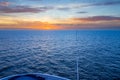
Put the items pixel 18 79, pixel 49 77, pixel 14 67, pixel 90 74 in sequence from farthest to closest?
1. pixel 14 67
2. pixel 90 74
3. pixel 49 77
4. pixel 18 79

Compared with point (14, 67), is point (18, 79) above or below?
above

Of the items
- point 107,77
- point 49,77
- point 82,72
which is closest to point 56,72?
point 82,72

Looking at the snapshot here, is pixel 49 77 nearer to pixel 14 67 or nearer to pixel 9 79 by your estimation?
pixel 9 79

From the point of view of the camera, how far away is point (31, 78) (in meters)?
11.2

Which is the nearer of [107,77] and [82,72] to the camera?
[107,77]

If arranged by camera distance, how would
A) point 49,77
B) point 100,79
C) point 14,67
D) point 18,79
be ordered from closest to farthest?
point 18,79, point 49,77, point 100,79, point 14,67

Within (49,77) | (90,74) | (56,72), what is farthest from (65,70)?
(49,77)

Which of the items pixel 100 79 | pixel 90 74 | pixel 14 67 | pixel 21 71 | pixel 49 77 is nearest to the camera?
pixel 49 77

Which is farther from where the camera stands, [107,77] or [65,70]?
[65,70]

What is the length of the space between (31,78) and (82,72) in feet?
70.6

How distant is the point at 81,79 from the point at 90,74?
11.1 ft

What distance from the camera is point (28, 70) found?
108 ft

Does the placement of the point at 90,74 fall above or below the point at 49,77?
below

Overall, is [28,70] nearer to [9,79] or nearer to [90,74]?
[90,74]
